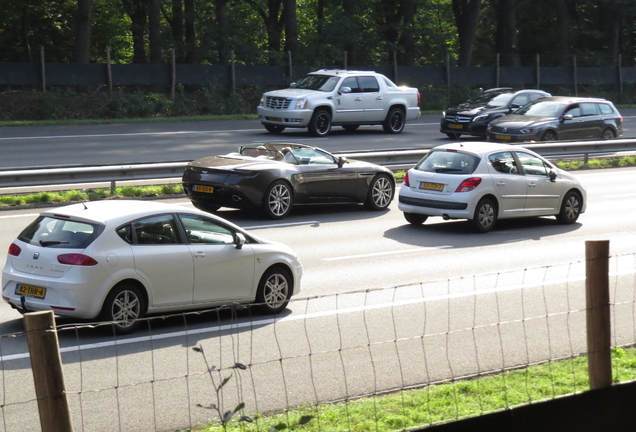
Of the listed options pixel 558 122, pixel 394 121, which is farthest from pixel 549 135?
pixel 394 121

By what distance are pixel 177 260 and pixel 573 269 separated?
233 inches

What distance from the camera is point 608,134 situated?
28.8 m

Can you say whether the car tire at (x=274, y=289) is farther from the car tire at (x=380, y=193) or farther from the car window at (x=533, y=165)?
the car tire at (x=380, y=193)

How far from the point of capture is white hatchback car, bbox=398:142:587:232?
15398mm

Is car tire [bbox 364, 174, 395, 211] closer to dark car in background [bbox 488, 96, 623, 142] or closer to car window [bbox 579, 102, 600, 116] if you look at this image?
dark car in background [bbox 488, 96, 623, 142]

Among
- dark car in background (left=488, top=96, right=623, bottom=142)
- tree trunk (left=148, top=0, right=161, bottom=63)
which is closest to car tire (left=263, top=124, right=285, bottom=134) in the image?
dark car in background (left=488, top=96, right=623, bottom=142)

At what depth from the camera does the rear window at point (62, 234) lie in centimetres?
884

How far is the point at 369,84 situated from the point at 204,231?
20.9 metres

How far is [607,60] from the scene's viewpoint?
5341 centimetres

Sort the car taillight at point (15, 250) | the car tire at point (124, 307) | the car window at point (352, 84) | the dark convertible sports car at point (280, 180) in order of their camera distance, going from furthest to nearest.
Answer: the car window at point (352, 84) < the dark convertible sports car at point (280, 180) < the car taillight at point (15, 250) < the car tire at point (124, 307)

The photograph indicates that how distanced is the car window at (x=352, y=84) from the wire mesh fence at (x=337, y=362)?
1865cm

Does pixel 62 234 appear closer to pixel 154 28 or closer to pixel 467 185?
pixel 467 185

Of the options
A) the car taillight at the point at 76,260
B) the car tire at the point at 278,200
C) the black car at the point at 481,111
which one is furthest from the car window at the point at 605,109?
the car taillight at the point at 76,260

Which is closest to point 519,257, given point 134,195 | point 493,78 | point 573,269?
point 573,269
